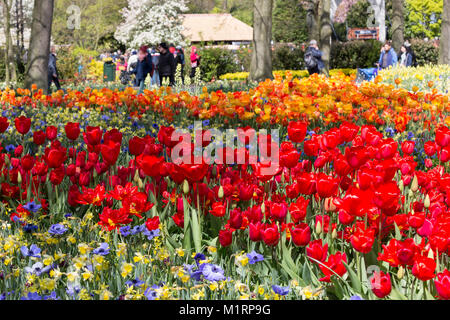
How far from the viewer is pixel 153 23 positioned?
43469 millimetres

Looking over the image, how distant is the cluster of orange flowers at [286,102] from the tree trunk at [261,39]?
6.05 meters

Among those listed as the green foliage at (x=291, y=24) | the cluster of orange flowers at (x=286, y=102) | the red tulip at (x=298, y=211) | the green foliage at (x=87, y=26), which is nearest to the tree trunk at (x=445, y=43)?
the cluster of orange flowers at (x=286, y=102)

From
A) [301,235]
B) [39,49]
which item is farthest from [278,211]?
[39,49]

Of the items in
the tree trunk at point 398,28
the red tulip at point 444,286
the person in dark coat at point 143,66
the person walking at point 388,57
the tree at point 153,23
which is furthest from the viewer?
the tree at point 153,23

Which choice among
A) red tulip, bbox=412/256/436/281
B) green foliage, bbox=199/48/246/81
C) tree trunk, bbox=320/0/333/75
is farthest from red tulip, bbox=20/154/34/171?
green foliage, bbox=199/48/246/81

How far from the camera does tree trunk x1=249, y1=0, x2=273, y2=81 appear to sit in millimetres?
14578

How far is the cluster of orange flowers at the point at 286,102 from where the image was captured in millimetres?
6539

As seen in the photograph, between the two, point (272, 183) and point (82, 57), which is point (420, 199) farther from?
point (82, 57)

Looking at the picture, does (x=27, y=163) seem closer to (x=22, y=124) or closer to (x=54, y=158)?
(x=54, y=158)

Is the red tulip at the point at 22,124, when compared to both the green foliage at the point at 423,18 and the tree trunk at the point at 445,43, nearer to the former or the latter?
the tree trunk at the point at 445,43

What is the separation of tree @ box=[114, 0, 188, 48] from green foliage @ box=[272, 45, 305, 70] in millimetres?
16546

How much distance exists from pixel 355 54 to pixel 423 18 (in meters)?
38.6

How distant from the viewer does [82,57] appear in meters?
28.0
